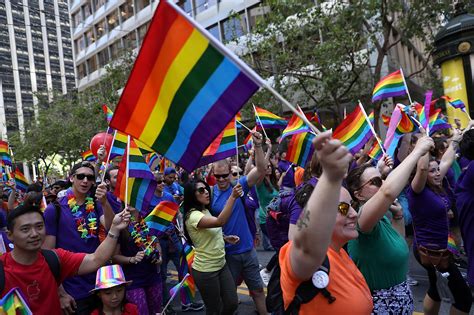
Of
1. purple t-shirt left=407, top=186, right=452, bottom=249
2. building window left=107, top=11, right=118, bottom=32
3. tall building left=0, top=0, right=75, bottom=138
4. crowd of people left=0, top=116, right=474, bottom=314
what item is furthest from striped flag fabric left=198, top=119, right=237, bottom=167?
tall building left=0, top=0, right=75, bottom=138

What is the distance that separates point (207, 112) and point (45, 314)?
6.04 ft

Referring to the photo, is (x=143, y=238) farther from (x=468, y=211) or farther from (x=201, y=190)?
(x=468, y=211)

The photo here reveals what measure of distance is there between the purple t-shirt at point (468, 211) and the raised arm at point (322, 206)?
2.18m

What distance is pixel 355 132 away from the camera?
5.23m

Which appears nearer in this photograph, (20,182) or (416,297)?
(416,297)

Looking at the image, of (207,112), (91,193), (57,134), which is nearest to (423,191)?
(207,112)

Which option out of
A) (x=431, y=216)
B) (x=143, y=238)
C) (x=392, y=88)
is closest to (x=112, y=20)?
(x=392, y=88)

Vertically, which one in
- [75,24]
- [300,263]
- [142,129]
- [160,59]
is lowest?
[300,263]

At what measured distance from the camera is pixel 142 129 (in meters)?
2.46

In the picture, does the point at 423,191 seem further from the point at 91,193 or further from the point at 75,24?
the point at 75,24

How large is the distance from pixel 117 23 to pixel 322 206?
1470 inches

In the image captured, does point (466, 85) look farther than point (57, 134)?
No

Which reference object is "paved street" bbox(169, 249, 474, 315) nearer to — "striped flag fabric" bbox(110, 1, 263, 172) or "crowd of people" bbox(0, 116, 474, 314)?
"crowd of people" bbox(0, 116, 474, 314)

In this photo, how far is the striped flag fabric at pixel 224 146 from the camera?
185 inches
